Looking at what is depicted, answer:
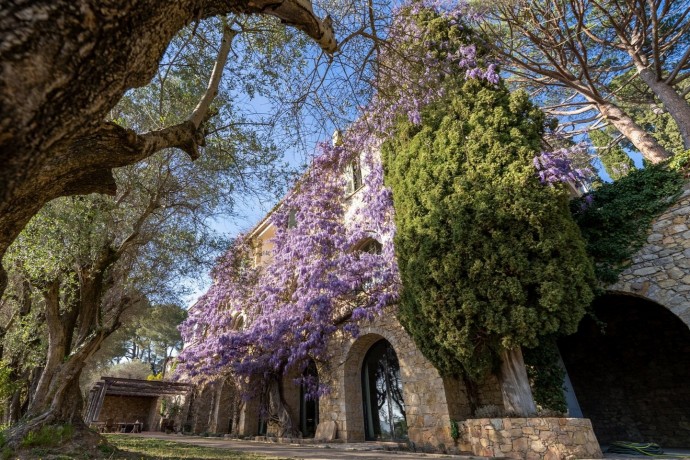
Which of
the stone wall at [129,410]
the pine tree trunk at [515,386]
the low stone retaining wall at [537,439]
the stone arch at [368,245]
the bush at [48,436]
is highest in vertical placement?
the stone arch at [368,245]

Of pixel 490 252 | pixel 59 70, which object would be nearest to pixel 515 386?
pixel 490 252

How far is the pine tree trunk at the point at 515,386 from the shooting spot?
6571mm

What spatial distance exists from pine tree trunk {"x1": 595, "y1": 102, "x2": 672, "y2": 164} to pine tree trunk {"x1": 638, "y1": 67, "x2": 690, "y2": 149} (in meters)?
0.67

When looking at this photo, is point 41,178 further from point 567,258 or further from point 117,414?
point 117,414

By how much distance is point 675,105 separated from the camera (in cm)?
924

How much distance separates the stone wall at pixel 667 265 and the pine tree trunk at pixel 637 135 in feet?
9.75

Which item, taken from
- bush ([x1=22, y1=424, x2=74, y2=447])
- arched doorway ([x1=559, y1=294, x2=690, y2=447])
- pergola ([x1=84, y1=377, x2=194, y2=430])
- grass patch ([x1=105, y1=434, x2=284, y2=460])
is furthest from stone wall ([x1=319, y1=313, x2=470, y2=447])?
pergola ([x1=84, y1=377, x2=194, y2=430])

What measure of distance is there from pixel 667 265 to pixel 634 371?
4.58m

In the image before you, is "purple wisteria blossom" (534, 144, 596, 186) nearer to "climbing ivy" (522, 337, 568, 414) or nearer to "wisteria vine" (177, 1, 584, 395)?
"wisteria vine" (177, 1, 584, 395)

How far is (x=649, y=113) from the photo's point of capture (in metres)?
16.9

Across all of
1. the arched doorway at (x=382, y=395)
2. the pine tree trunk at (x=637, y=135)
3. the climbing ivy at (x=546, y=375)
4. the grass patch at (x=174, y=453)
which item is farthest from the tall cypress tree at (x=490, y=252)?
the pine tree trunk at (x=637, y=135)

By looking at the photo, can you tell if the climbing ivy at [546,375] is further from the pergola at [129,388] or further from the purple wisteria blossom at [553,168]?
the pergola at [129,388]

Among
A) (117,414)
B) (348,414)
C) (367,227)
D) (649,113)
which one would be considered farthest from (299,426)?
(649,113)

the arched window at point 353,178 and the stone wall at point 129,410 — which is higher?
the arched window at point 353,178
